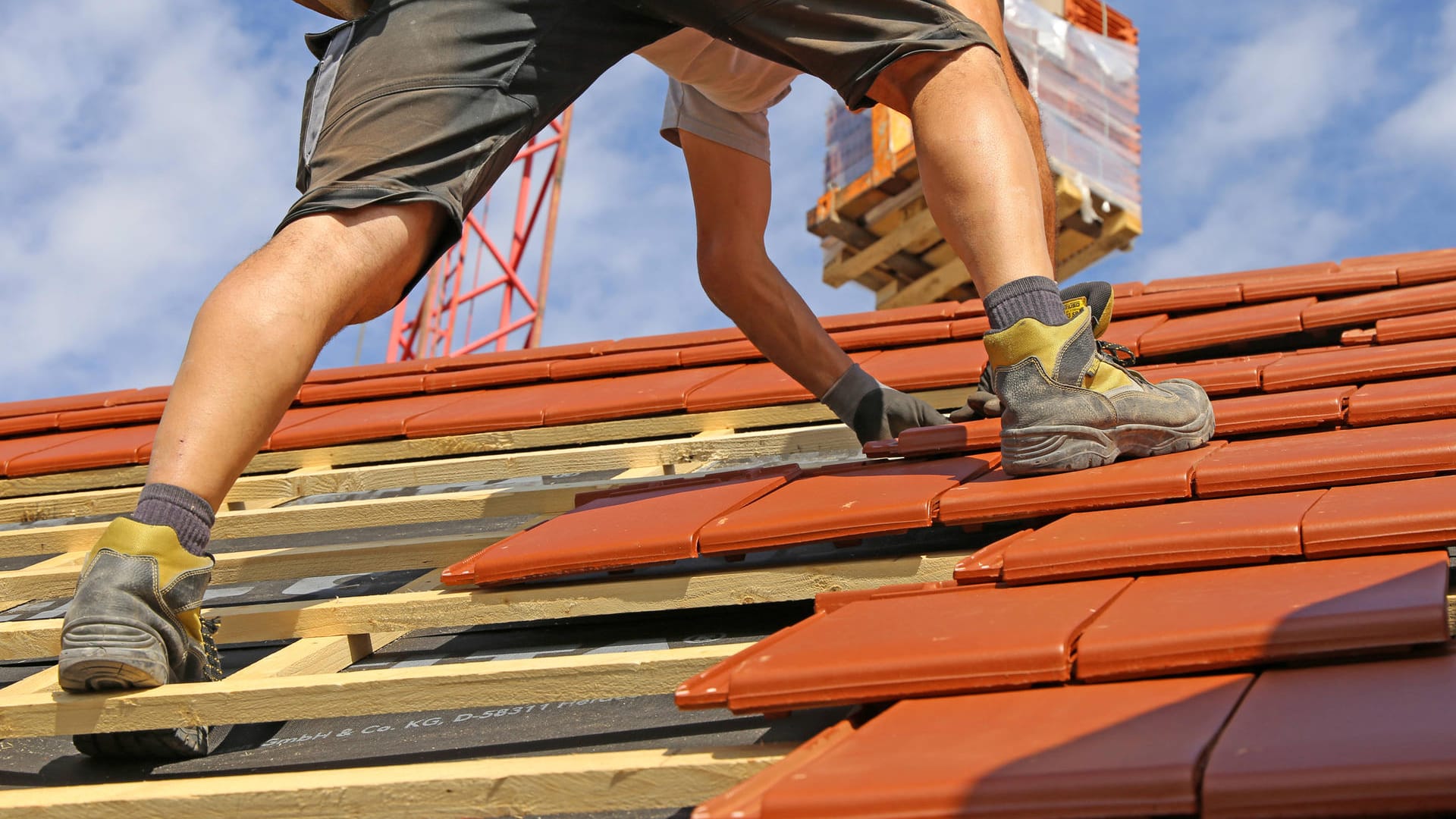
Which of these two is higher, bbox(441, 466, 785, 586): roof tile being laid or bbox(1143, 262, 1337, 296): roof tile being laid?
bbox(1143, 262, 1337, 296): roof tile being laid

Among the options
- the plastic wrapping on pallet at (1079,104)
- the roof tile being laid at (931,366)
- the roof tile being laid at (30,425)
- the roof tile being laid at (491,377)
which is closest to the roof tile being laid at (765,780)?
the roof tile being laid at (931,366)

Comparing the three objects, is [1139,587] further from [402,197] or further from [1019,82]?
[1019,82]

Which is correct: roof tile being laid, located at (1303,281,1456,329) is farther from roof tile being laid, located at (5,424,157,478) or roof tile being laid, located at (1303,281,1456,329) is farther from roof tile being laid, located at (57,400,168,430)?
roof tile being laid, located at (57,400,168,430)

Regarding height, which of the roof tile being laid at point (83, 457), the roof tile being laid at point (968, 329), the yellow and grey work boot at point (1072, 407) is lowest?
the yellow and grey work boot at point (1072, 407)

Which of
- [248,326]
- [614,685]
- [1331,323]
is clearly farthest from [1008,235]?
[1331,323]

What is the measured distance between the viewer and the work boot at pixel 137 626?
1.58m

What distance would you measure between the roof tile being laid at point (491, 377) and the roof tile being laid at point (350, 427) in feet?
0.56

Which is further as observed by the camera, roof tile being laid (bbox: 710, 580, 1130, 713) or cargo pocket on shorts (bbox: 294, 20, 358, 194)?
cargo pocket on shorts (bbox: 294, 20, 358, 194)

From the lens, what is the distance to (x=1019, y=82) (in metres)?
2.38

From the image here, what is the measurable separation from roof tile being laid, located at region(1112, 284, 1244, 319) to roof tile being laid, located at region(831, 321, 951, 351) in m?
0.44

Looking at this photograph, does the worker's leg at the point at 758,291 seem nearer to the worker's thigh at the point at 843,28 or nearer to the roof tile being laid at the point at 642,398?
the roof tile being laid at the point at 642,398

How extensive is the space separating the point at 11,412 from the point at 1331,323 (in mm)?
3774

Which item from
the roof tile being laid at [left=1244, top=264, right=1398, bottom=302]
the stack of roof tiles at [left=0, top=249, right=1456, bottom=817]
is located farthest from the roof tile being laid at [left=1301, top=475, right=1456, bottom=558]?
the roof tile being laid at [left=1244, top=264, right=1398, bottom=302]

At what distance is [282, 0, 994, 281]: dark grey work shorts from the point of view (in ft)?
5.95
